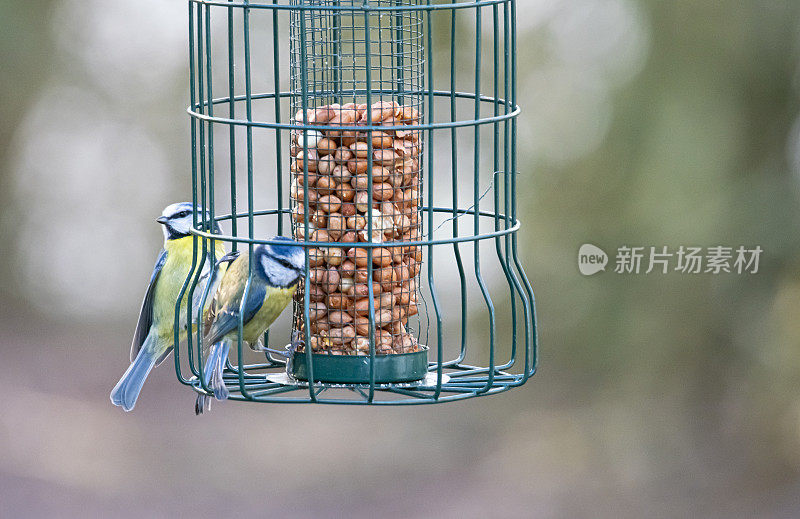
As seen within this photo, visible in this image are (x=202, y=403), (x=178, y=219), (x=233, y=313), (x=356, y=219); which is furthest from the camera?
(x=178, y=219)

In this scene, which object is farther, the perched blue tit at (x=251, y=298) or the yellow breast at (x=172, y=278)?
the yellow breast at (x=172, y=278)

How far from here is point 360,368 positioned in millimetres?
4035

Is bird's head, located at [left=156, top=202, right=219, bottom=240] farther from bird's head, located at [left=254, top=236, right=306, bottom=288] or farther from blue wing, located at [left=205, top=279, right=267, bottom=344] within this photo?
bird's head, located at [left=254, top=236, right=306, bottom=288]

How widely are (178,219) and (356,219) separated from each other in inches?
46.7

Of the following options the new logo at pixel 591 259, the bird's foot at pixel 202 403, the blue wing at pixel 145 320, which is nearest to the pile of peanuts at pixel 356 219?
the bird's foot at pixel 202 403

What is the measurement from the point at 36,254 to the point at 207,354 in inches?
250

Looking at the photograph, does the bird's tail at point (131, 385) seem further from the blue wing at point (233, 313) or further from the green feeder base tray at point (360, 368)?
the green feeder base tray at point (360, 368)

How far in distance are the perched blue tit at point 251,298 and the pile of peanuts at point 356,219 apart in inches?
4.8

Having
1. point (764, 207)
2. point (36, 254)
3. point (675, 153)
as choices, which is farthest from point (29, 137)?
point (764, 207)

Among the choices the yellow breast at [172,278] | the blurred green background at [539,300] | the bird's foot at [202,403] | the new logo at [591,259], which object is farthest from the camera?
the new logo at [591,259]

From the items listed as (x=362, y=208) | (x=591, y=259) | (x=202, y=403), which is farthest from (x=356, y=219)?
(x=591, y=259)

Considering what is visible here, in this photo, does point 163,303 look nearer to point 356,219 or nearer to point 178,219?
point 178,219

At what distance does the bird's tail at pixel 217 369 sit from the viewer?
396 cm

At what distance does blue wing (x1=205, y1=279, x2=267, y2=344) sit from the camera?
4.04 metres
